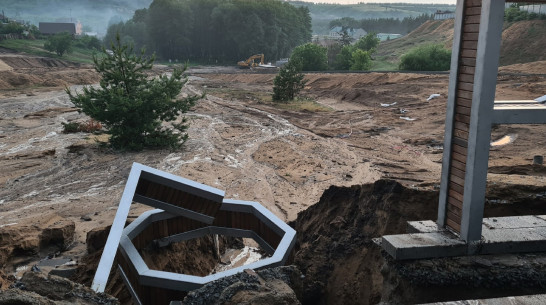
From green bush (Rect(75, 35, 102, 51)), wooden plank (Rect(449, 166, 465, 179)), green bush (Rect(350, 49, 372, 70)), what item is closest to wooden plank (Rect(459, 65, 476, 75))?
wooden plank (Rect(449, 166, 465, 179))

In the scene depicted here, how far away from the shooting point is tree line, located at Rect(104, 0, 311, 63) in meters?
68.8

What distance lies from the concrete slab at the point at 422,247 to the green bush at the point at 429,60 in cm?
3534

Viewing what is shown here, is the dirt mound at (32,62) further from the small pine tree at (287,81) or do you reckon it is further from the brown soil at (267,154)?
the small pine tree at (287,81)

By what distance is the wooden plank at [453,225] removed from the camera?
20.4 feet

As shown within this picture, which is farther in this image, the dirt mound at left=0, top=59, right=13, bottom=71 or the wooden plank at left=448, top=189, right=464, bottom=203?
the dirt mound at left=0, top=59, right=13, bottom=71

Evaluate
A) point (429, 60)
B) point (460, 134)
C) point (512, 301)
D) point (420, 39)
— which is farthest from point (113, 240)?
point (420, 39)

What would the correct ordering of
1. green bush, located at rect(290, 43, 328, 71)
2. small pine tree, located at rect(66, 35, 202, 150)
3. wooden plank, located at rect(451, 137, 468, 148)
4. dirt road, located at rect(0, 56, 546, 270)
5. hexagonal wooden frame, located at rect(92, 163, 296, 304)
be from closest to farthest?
1. wooden plank, located at rect(451, 137, 468, 148)
2. hexagonal wooden frame, located at rect(92, 163, 296, 304)
3. dirt road, located at rect(0, 56, 546, 270)
4. small pine tree, located at rect(66, 35, 202, 150)
5. green bush, located at rect(290, 43, 328, 71)

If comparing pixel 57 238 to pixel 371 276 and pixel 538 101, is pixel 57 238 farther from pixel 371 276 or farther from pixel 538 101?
pixel 538 101

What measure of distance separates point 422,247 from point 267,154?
12429 mm

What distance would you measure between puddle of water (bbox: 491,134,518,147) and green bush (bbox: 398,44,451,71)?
22.0 m

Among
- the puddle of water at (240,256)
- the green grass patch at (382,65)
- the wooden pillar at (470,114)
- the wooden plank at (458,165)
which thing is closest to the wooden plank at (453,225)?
the wooden pillar at (470,114)

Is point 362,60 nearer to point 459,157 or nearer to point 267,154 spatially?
point 267,154

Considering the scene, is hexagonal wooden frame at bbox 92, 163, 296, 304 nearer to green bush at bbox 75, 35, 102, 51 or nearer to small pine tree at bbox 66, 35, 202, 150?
small pine tree at bbox 66, 35, 202, 150

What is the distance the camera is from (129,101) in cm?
1608
